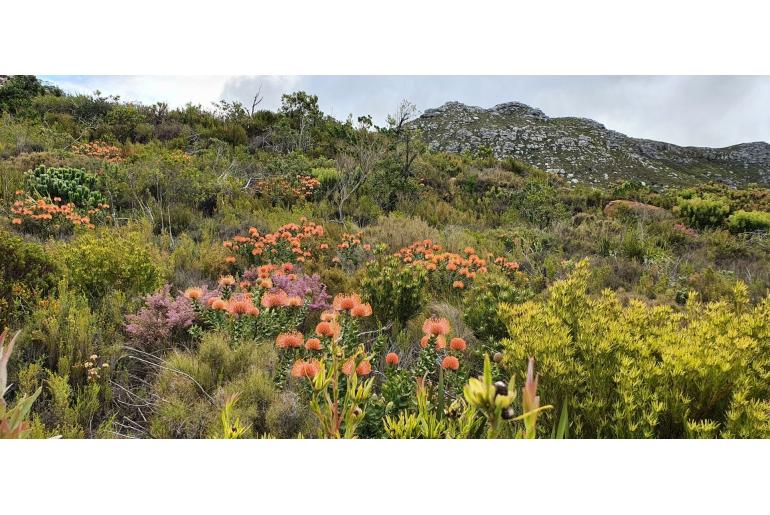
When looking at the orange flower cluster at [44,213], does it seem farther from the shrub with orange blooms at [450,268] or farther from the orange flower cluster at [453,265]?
the shrub with orange blooms at [450,268]

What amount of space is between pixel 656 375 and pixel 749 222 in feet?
33.6

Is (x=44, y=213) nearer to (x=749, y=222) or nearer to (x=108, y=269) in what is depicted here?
(x=108, y=269)

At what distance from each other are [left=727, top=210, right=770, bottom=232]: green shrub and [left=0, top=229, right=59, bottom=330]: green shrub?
39.2 feet

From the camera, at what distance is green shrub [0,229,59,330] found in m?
2.93

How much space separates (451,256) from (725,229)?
871 centimetres

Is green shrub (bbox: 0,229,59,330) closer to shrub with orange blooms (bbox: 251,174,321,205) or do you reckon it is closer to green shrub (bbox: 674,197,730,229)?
shrub with orange blooms (bbox: 251,174,321,205)

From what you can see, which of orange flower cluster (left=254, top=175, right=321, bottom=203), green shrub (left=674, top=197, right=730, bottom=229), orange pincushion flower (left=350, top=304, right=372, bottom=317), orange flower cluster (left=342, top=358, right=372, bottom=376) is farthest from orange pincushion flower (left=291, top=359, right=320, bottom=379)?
green shrub (left=674, top=197, right=730, bottom=229)

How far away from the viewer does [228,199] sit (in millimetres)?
7828

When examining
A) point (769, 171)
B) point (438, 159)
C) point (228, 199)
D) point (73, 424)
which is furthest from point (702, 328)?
point (438, 159)

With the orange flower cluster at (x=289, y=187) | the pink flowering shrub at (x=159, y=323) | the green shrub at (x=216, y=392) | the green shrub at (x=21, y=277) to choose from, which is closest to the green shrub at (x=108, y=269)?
the green shrub at (x=21, y=277)

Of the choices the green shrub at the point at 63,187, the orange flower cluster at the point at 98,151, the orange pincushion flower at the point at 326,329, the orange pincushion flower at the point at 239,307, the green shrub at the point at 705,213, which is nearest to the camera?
the orange pincushion flower at the point at 326,329

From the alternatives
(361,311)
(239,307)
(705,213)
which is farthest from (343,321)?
(705,213)

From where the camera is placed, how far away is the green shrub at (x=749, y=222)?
29.9ft

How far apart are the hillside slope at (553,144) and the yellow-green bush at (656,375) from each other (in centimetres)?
1416
